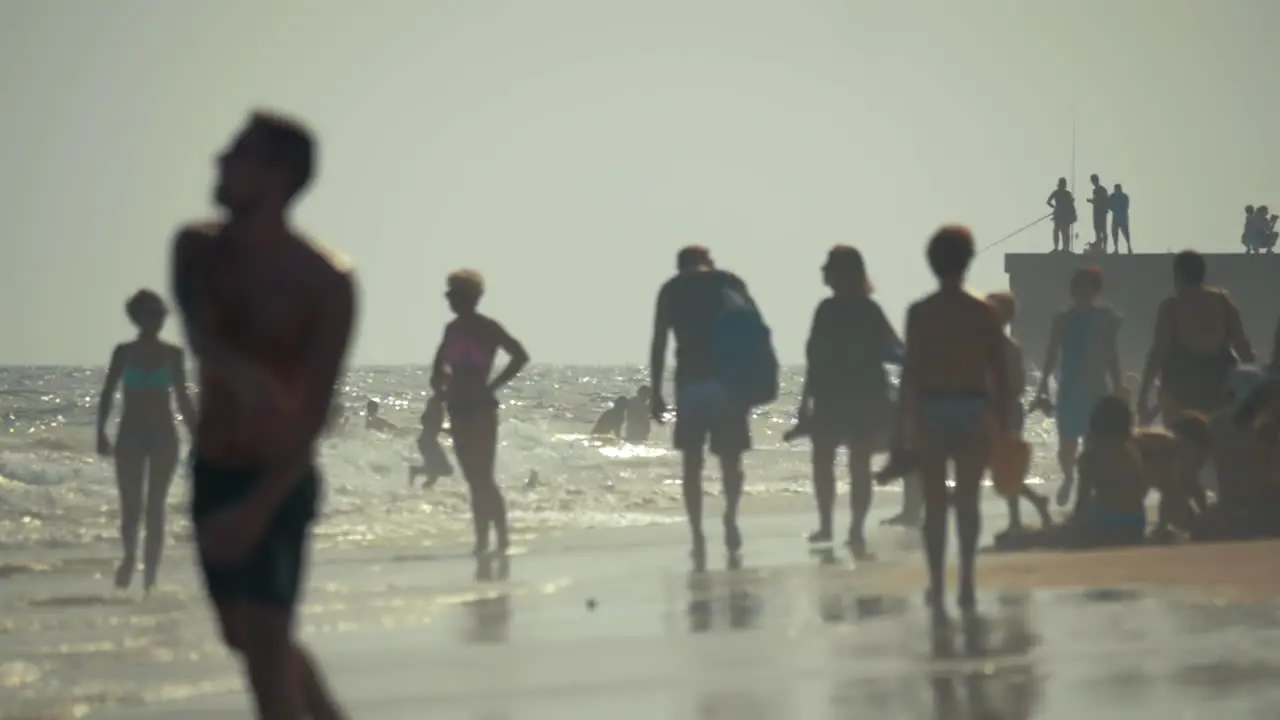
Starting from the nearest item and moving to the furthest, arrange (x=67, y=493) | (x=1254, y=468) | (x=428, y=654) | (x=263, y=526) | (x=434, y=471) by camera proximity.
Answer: (x=263, y=526) → (x=428, y=654) → (x=1254, y=468) → (x=434, y=471) → (x=67, y=493)

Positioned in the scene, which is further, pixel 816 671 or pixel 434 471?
pixel 434 471

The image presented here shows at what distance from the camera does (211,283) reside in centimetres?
508

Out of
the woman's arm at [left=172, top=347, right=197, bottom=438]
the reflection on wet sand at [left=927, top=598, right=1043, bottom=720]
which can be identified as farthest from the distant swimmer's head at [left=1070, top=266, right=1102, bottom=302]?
the reflection on wet sand at [left=927, top=598, right=1043, bottom=720]

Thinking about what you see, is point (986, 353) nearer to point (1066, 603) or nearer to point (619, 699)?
point (1066, 603)

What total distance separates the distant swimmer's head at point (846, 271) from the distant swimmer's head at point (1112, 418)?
2.03 m

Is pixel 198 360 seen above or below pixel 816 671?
above

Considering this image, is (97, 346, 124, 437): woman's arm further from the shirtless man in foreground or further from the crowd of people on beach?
the shirtless man in foreground

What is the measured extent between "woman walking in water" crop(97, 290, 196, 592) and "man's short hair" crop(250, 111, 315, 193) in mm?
8097

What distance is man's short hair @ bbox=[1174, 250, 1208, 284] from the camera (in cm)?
1323

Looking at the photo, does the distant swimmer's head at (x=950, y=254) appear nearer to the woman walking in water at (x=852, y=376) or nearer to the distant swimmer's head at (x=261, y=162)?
the woman walking in water at (x=852, y=376)

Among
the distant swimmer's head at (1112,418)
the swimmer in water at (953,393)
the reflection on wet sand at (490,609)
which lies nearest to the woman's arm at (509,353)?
the reflection on wet sand at (490,609)

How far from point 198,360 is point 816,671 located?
335 centimetres

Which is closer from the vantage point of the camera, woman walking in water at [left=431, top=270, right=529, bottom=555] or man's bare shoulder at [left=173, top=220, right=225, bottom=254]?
man's bare shoulder at [left=173, top=220, right=225, bottom=254]

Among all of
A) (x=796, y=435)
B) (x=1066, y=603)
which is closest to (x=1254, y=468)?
(x=796, y=435)
